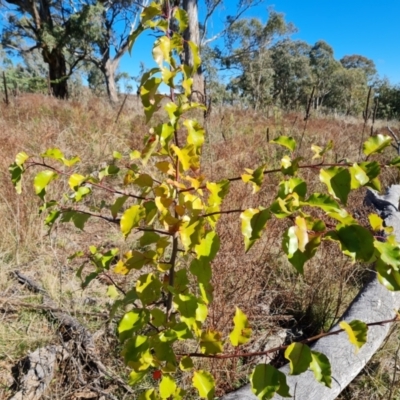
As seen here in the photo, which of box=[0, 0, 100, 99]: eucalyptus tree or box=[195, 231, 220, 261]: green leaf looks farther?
box=[0, 0, 100, 99]: eucalyptus tree

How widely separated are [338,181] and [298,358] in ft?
1.07

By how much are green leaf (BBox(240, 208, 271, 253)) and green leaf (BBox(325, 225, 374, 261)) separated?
0.11m

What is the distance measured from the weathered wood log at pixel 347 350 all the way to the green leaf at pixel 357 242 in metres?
0.61

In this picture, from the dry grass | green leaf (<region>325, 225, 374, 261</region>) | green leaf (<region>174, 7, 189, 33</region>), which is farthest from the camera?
the dry grass

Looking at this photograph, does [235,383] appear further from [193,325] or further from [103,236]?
A: [103,236]

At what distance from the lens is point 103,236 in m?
2.49

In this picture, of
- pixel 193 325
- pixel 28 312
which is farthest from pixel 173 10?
pixel 28 312

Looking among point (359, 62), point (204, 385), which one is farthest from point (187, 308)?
point (359, 62)

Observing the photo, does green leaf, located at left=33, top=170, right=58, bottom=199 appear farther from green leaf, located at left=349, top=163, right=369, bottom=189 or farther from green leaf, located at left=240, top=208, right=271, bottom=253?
green leaf, located at left=349, top=163, right=369, bottom=189

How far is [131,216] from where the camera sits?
2.11ft

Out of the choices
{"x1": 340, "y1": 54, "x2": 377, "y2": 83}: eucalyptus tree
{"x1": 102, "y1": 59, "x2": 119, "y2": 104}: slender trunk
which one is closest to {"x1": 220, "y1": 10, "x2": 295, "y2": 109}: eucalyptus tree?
{"x1": 102, "y1": 59, "x2": 119, "y2": 104}: slender trunk

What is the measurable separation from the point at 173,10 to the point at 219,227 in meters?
1.35

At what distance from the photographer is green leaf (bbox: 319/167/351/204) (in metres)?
0.49

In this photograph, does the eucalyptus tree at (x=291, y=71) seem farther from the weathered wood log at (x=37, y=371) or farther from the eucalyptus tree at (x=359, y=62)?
the weathered wood log at (x=37, y=371)
